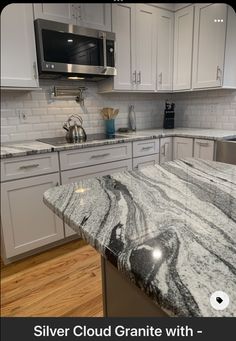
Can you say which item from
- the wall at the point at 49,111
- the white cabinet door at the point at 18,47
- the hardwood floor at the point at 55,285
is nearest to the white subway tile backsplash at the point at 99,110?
the wall at the point at 49,111

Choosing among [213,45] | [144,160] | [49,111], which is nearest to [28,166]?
[49,111]

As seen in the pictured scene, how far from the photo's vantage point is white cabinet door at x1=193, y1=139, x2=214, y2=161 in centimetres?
233

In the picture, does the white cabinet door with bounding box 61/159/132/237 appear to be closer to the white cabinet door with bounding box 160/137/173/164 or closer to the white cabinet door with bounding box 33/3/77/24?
the white cabinet door with bounding box 160/137/173/164

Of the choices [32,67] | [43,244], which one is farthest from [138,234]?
[32,67]

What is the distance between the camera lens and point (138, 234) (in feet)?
1.90

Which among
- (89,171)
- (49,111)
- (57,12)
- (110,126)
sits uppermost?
(57,12)

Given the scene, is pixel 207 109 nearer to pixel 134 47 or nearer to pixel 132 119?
pixel 132 119

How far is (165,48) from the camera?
111 inches

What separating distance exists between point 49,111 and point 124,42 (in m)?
1.04

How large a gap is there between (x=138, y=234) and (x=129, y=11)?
101 inches

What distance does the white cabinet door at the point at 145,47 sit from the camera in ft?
8.41

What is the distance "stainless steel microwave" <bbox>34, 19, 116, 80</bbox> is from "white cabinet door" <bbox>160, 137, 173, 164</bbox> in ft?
2.88

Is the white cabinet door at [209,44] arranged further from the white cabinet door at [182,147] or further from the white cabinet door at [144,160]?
the white cabinet door at [144,160]

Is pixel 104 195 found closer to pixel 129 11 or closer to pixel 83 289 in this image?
pixel 83 289
